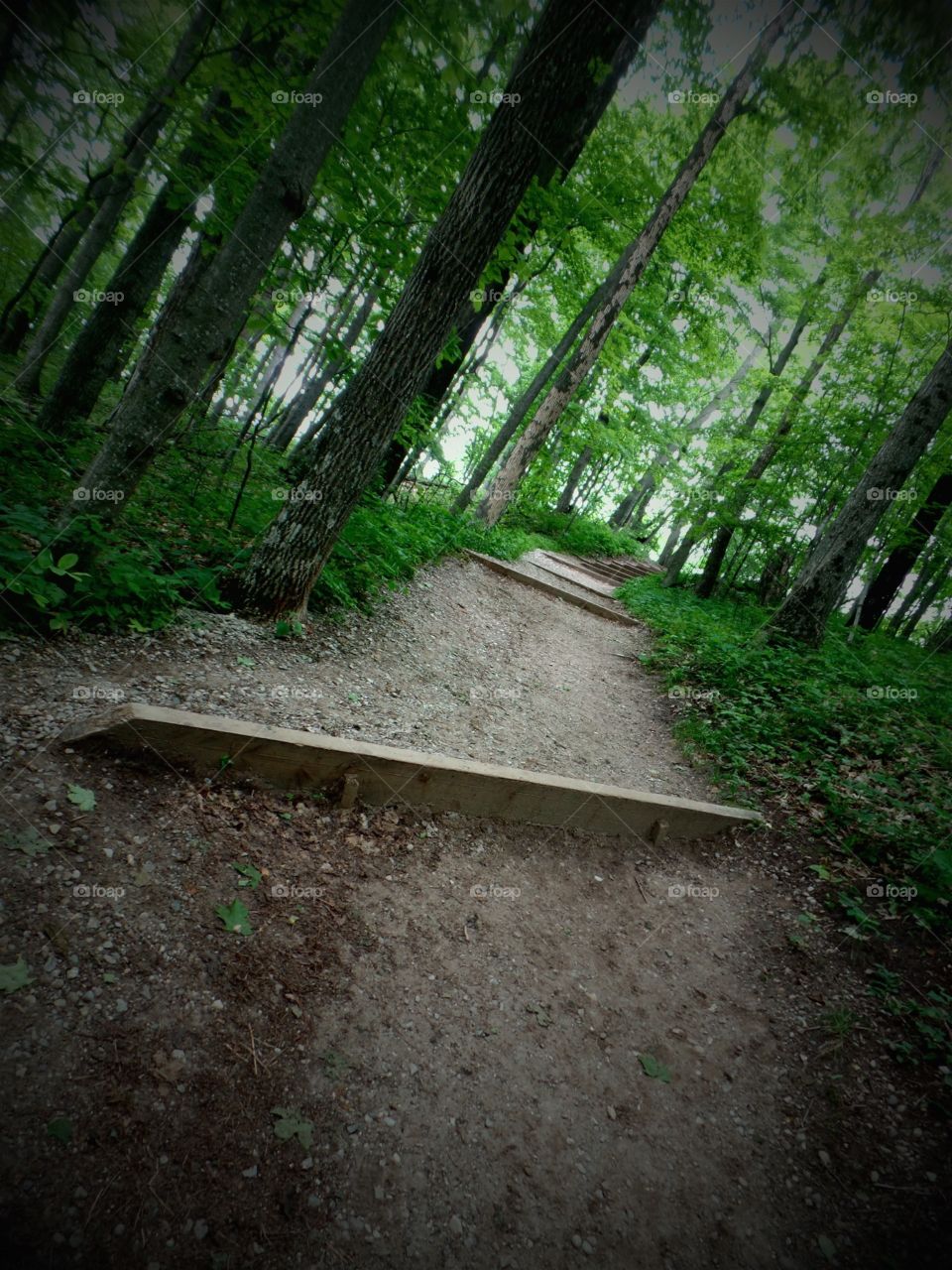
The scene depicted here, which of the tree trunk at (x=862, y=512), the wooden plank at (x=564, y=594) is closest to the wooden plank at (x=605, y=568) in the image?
the wooden plank at (x=564, y=594)

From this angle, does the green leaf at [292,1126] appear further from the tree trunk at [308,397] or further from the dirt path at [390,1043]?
the tree trunk at [308,397]

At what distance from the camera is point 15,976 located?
1.89 m

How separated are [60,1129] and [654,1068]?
2.59m

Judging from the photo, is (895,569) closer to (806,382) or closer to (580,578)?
(806,382)

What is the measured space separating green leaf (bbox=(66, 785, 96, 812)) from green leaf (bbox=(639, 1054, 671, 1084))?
3.13m

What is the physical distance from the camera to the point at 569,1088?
2447 millimetres

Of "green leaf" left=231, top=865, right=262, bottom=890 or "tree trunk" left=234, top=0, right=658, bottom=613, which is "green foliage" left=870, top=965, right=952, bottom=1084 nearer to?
"green leaf" left=231, top=865, right=262, bottom=890

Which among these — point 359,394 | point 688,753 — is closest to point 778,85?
point 359,394

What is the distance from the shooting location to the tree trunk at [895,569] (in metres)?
12.4

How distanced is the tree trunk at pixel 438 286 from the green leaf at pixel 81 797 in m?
2.28

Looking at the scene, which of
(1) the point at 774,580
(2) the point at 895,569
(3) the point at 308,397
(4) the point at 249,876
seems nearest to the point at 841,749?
(4) the point at 249,876

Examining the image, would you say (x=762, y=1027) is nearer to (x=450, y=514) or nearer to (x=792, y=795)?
(x=792, y=795)

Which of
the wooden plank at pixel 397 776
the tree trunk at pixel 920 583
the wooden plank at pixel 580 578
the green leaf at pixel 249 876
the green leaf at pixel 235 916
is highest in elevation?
the tree trunk at pixel 920 583

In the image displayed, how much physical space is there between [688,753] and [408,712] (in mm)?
3123
